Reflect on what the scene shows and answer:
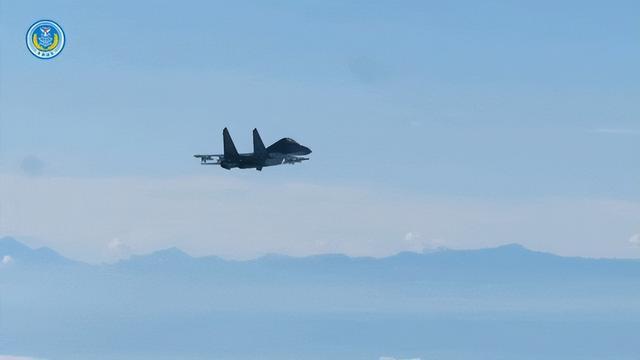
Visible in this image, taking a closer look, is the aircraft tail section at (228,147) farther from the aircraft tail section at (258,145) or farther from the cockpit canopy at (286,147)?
the cockpit canopy at (286,147)

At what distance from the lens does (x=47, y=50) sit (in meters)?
152

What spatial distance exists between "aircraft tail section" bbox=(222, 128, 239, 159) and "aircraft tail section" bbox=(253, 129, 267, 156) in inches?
167

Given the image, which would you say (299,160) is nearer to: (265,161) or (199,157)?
(265,161)

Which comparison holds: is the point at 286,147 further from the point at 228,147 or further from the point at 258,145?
the point at 228,147

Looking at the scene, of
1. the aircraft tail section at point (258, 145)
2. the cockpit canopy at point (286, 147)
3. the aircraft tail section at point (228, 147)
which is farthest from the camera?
the cockpit canopy at point (286, 147)

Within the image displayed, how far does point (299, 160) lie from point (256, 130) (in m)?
10.0

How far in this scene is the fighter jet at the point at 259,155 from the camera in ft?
495

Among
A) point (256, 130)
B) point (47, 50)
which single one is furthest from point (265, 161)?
point (47, 50)

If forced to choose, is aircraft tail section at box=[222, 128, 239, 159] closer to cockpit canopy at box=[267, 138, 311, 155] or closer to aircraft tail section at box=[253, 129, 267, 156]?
aircraft tail section at box=[253, 129, 267, 156]

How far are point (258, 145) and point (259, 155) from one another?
6.91 ft

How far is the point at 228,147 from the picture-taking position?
15062 cm

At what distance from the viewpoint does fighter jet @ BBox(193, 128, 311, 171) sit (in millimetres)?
150750

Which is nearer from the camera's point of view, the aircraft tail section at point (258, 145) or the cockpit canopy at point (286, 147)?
the aircraft tail section at point (258, 145)

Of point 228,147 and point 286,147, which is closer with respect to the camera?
point 228,147
